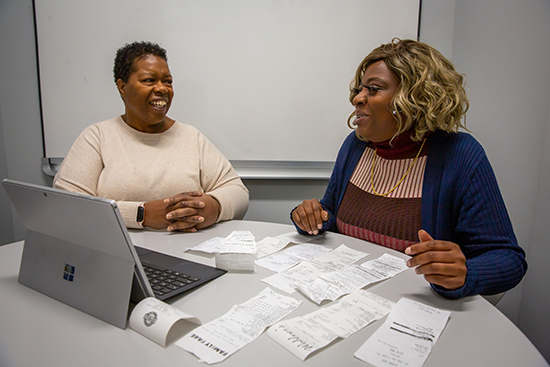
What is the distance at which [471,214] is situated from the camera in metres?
0.94

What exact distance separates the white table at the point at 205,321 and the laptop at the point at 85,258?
0.09ft

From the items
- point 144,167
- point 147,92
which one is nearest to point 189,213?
point 144,167

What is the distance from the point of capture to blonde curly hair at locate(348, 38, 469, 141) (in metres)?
1.09

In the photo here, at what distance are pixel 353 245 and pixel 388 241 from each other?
14cm

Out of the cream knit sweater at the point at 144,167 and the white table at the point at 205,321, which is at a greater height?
the cream knit sweater at the point at 144,167

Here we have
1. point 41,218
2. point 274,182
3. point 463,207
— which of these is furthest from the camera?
point 274,182

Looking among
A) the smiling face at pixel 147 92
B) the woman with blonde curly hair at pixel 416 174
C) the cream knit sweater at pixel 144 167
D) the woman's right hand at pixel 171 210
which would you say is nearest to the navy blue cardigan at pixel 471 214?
the woman with blonde curly hair at pixel 416 174

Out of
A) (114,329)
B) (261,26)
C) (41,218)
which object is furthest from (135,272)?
(261,26)

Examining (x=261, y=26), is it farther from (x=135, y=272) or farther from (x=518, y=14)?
(x=135, y=272)

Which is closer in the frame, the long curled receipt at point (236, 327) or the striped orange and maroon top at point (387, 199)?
the long curled receipt at point (236, 327)

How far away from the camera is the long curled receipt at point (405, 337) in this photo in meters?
0.54

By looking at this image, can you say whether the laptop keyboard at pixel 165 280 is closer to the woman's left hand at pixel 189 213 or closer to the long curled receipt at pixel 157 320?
the long curled receipt at pixel 157 320

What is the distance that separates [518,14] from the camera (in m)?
1.53

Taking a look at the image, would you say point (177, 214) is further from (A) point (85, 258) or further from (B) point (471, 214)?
(B) point (471, 214)
